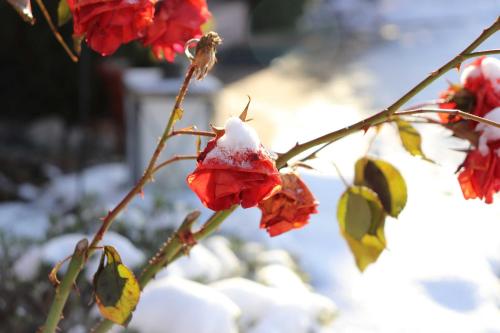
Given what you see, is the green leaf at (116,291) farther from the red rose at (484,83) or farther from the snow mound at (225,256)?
the snow mound at (225,256)

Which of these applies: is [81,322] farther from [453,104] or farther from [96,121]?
[96,121]

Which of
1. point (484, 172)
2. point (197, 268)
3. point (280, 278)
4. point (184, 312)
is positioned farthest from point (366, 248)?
point (280, 278)

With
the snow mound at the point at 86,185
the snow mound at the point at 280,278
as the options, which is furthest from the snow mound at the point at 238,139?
the snow mound at the point at 86,185

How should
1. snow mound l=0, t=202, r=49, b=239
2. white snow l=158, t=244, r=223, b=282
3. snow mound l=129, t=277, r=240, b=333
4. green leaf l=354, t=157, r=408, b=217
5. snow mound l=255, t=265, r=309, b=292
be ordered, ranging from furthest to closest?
snow mound l=0, t=202, r=49, b=239, snow mound l=255, t=265, r=309, b=292, white snow l=158, t=244, r=223, b=282, snow mound l=129, t=277, r=240, b=333, green leaf l=354, t=157, r=408, b=217

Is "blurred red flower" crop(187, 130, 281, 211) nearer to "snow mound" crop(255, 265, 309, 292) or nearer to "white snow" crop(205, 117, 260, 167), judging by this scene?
"white snow" crop(205, 117, 260, 167)

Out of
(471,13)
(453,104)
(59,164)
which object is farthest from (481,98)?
(471,13)

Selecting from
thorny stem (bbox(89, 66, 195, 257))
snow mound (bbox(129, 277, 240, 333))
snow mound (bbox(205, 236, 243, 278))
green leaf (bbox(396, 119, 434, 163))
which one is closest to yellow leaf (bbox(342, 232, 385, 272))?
green leaf (bbox(396, 119, 434, 163))
